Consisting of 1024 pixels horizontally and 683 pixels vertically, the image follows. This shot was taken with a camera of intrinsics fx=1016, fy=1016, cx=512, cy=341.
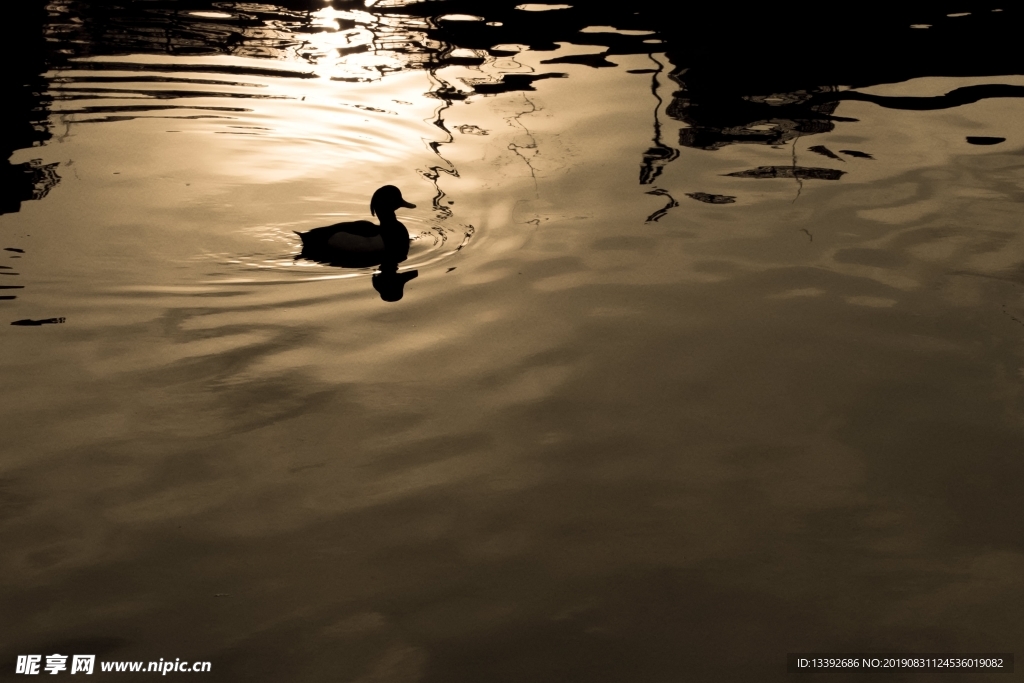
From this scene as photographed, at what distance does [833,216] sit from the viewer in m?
9.21

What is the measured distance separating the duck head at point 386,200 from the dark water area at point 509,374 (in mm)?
75

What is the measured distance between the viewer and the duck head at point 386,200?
8.76 metres

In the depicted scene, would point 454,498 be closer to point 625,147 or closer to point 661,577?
point 661,577

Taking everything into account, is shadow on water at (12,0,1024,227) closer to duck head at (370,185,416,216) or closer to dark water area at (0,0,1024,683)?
dark water area at (0,0,1024,683)

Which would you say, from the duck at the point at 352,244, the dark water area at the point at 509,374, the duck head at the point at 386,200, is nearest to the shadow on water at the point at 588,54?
the dark water area at the point at 509,374

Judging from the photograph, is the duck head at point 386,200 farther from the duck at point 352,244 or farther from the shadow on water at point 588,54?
the shadow on water at point 588,54

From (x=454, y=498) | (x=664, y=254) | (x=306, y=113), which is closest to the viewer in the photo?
(x=454, y=498)

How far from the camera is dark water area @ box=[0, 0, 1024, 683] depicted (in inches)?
187

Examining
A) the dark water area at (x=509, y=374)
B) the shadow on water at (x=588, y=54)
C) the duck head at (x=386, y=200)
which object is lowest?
the dark water area at (x=509, y=374)

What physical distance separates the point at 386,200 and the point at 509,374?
271 centimetres

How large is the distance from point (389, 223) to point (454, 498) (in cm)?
371

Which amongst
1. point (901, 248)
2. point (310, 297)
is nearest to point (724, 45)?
point (901, 248)

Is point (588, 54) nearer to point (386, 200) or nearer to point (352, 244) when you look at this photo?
point (386, 200)

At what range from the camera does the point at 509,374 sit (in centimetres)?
678
